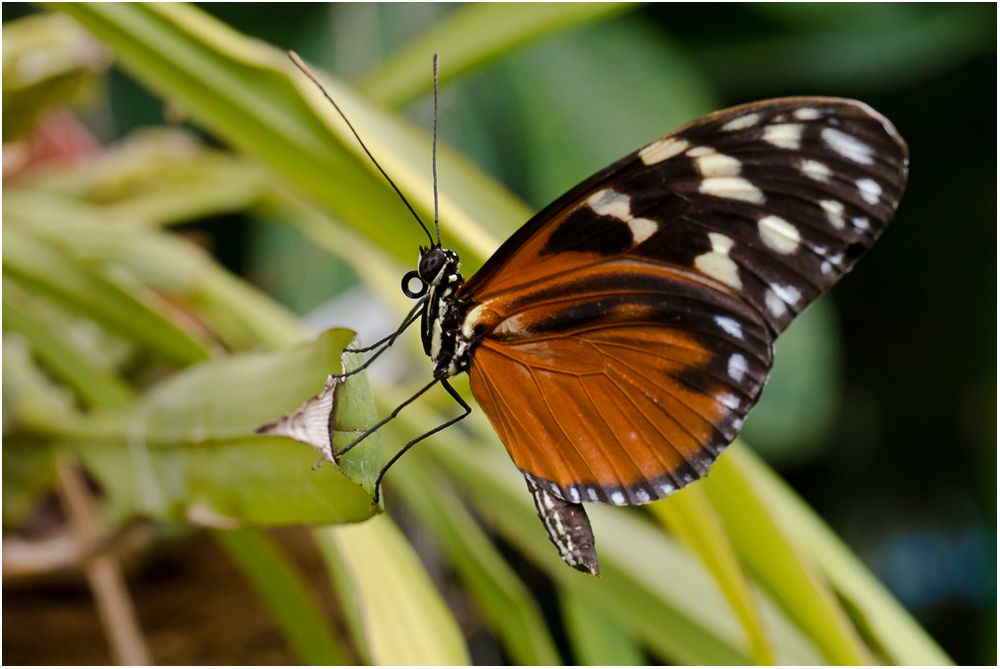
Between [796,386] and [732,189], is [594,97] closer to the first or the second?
[796,386]

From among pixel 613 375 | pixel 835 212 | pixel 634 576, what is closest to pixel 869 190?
pixel 835 212

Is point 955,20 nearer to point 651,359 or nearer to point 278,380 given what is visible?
point 651,359

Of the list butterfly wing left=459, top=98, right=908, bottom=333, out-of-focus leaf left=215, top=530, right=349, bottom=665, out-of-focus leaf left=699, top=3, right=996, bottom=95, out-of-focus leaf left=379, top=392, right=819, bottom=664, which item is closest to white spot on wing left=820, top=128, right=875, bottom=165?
butterfly wing left=459, top=98, right=908, bottom=333

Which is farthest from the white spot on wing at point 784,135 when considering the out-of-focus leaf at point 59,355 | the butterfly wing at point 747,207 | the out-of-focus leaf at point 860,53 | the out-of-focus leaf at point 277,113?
the out-of-focus leaf at point 860,53

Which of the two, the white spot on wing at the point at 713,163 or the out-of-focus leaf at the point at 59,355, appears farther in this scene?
the out-of-focus leaf at the point at 59,355

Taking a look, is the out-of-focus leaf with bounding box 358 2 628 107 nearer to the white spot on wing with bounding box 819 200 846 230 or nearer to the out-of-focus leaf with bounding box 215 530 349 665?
the white spot on wing with bounding box 819 200 846 230

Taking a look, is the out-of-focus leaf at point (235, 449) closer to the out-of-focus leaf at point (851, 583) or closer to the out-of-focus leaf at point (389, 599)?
the out-of-focus leaf at point (389, 599)

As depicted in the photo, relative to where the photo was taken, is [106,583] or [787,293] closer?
[787,293]
